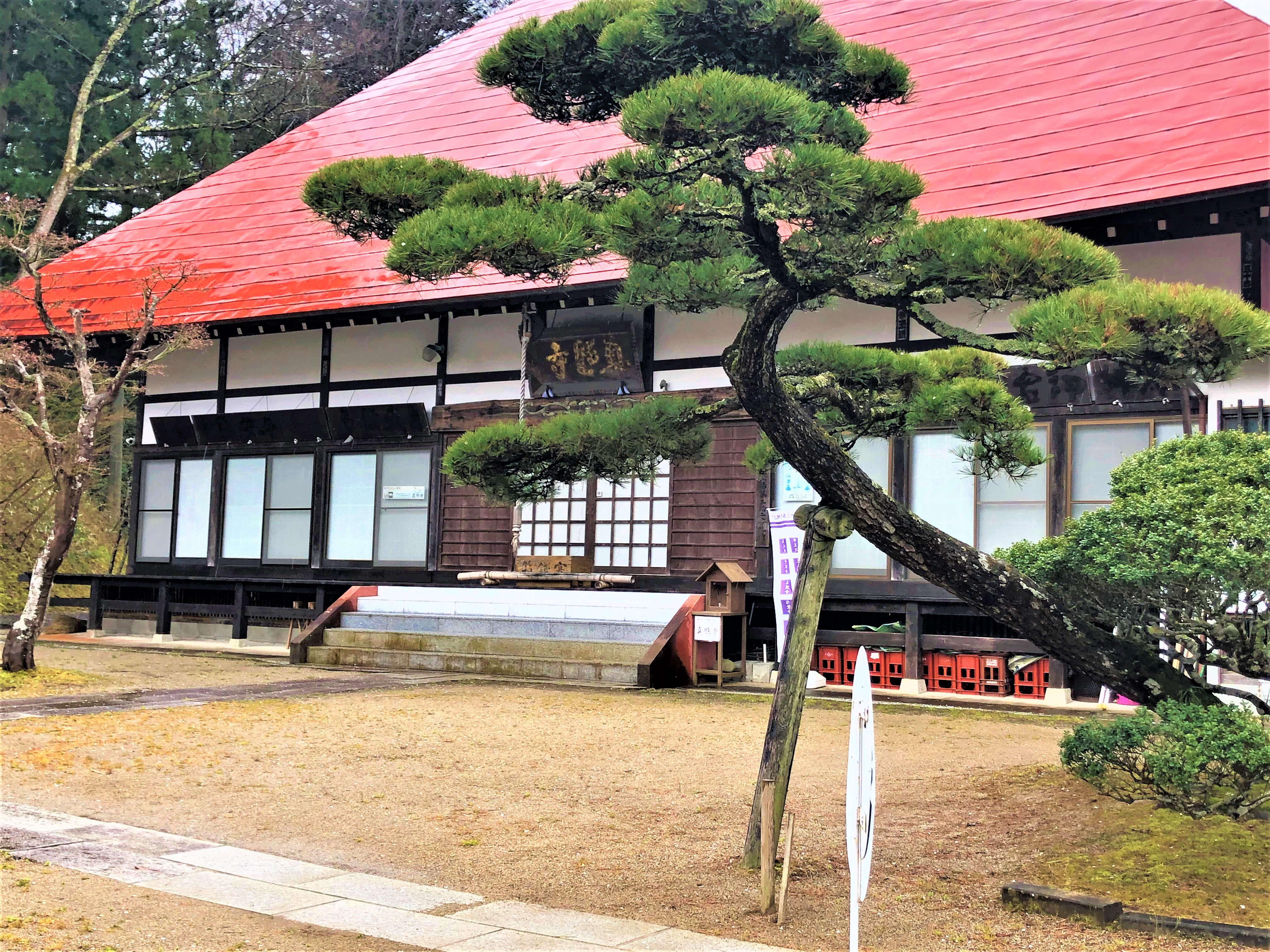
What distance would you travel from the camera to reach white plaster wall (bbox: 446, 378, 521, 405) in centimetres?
1448

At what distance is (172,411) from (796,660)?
14.5 m

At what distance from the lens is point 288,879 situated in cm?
467

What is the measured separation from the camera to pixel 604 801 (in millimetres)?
6500

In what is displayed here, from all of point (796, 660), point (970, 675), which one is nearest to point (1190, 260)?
point (970, 675)

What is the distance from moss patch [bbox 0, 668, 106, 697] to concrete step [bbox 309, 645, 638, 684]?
2.74 m

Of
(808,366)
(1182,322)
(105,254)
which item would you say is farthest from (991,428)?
(105,254)

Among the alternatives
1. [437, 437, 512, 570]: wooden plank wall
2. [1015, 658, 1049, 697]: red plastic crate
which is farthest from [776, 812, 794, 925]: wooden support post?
[437, 437, 512, 570]: wooden plank wall

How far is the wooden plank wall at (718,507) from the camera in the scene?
12969mm

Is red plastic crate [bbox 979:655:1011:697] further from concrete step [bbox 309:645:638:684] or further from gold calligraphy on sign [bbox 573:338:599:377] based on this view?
gold calligraphy on sign [bbox 573:338:599:377]

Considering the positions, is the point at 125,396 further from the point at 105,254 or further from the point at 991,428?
the point at 991,428

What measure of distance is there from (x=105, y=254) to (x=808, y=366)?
1499 centimetres

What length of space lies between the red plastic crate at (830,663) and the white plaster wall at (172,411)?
972 cm

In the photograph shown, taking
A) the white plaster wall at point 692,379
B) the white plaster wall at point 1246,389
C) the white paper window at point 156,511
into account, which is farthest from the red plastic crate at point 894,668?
the white paper window at point 156,511

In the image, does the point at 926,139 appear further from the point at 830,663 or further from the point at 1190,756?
the point at 1190,756
